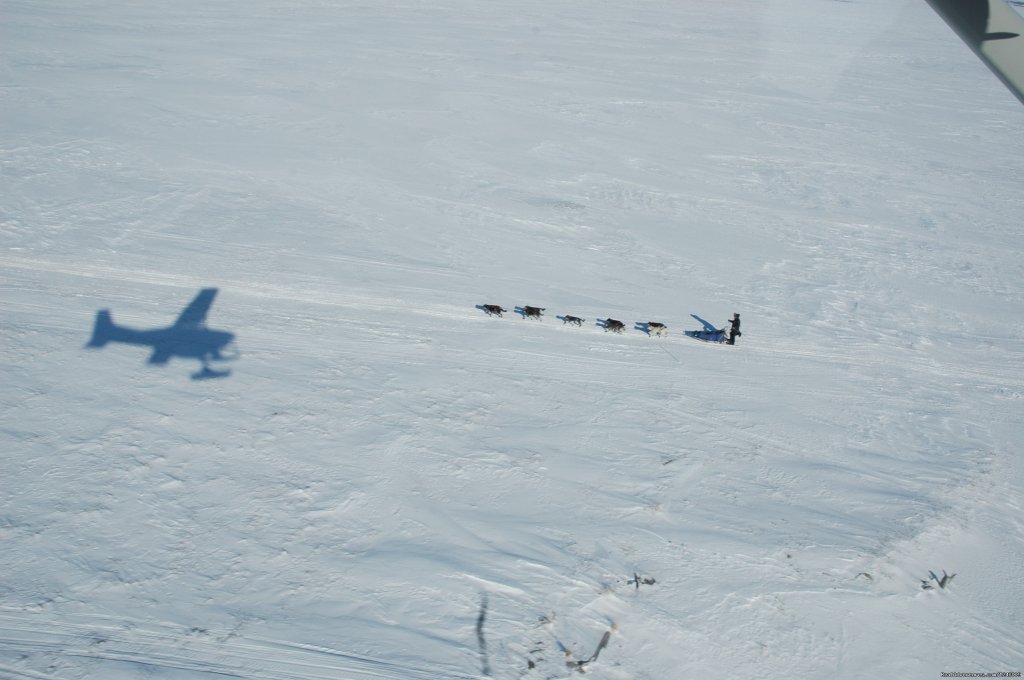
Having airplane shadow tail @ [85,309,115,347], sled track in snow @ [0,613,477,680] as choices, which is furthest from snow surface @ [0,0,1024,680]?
airplane shadow tail @ [85,309,115,347]

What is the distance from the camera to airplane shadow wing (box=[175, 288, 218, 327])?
7.90 m

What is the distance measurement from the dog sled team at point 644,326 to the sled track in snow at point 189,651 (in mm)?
4472

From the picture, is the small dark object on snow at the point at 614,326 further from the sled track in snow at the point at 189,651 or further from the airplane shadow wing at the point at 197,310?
the sled track in snow at the point at 189,651

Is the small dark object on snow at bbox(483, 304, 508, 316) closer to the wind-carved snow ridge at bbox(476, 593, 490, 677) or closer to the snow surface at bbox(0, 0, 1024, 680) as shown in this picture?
the snow surface at bbox(0, 0, 1024, 680)

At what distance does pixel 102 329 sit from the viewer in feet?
25.2

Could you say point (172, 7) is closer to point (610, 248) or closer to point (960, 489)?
point (610, 248)

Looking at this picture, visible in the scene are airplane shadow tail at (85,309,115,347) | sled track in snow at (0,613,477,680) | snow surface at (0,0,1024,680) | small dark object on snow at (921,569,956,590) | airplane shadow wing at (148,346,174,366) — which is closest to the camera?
sled track in snow at (0,613,477,680)

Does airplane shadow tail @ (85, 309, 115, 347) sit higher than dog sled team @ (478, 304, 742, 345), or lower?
higher

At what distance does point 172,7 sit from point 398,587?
22.4 m

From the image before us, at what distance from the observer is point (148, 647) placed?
459 centimetres

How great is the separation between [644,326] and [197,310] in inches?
196

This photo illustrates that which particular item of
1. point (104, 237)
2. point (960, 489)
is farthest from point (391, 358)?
point (960, 489)

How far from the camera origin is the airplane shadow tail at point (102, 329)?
7496 mm

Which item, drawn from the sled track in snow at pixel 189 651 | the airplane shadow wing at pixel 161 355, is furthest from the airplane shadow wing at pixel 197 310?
the sled track in snow at pixel 189 651
